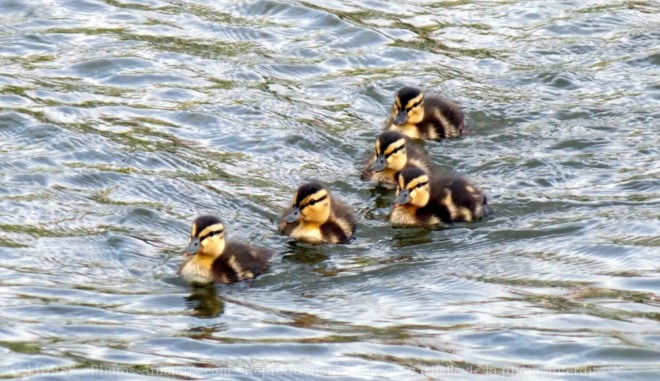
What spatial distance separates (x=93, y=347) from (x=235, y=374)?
0.61m

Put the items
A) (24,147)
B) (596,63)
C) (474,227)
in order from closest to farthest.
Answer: (474,227) → (24,147) → (596,63)

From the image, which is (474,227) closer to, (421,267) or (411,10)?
(421,267)

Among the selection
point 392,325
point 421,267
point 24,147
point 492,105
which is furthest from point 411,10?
point 392,325

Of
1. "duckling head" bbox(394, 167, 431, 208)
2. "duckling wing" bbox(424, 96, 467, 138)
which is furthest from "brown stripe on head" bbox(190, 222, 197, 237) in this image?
"duckling wing" bbox(424, 96, 467, 138)

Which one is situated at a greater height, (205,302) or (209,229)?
(209,229)

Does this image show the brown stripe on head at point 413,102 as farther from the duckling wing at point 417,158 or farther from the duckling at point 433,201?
the duckling at point 433,201

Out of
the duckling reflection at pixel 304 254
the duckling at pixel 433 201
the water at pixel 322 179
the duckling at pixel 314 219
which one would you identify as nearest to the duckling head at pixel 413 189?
the duckling at pixel 433 201

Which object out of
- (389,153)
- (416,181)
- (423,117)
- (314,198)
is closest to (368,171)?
(389,153)

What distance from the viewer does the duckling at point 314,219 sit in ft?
23.4

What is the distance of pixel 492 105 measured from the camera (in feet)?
30.1

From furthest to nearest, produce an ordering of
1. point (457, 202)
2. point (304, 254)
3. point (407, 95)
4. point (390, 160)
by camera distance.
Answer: point (407, 95) → point (390, 160) → point (457, 202) → point (304, 254)

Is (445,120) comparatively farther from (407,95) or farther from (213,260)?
(213,260)

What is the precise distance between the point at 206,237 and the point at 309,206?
734mm

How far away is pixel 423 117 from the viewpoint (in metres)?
8.80
